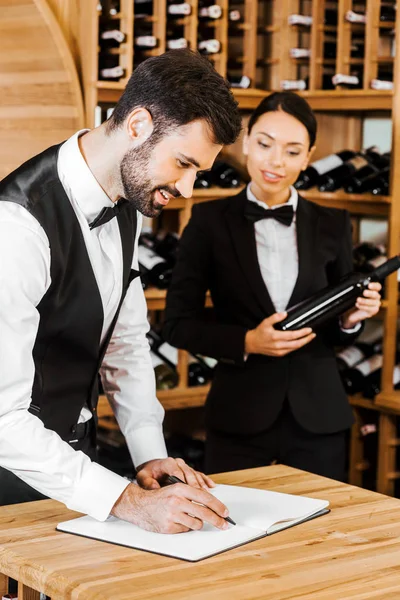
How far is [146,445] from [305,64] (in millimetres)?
2780

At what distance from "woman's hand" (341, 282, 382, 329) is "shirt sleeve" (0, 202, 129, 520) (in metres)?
1.33

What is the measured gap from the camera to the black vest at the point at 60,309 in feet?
6.41

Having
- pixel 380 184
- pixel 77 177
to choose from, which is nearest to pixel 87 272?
pixel 77 177

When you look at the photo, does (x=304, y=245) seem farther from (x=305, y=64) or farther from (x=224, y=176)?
(x=305, y=64)

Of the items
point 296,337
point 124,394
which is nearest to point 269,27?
point 296,337

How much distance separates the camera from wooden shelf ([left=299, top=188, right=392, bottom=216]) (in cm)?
410

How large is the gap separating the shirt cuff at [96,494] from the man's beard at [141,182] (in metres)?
0.55

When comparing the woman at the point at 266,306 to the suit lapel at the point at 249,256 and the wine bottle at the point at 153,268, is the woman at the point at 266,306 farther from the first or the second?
the wine bottle at the point at 153,268

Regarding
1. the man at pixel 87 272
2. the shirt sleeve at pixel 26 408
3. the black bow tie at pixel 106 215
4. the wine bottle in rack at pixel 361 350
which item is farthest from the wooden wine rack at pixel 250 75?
the shirt sleeve at pixel 26 408

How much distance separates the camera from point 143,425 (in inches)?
89.5

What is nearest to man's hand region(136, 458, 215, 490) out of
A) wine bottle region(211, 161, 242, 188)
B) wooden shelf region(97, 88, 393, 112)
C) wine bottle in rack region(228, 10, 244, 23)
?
wine bottle region(211, 161, 242, 188)

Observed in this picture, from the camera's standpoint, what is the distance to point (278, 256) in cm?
311

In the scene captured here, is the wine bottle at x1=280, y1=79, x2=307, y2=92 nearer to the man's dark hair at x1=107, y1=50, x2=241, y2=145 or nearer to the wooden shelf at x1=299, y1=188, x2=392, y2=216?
the wooden shelf at x1=299, y1=188, x2=392, y2=216

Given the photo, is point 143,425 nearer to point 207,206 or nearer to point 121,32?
point 207,206
